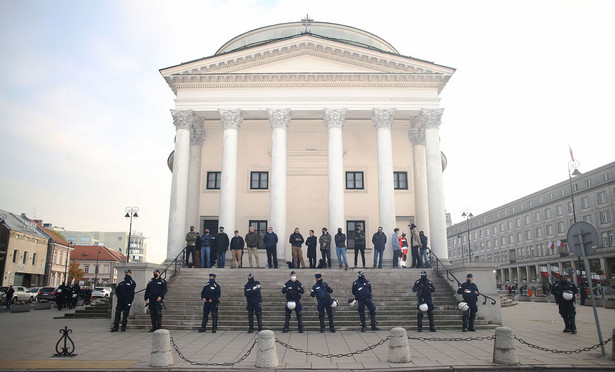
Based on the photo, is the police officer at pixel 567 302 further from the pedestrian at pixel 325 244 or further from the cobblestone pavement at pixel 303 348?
the pedestrian at pixel 325 244

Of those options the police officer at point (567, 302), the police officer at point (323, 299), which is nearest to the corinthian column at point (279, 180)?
the police officer at point (323, 299)

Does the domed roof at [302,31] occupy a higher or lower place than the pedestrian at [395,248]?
higher

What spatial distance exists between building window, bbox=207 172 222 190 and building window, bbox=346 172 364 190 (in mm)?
7880

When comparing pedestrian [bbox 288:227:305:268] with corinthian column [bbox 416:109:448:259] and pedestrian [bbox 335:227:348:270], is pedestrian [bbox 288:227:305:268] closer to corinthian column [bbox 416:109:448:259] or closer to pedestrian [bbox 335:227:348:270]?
pedestrian [bbox 335:227:348:270]

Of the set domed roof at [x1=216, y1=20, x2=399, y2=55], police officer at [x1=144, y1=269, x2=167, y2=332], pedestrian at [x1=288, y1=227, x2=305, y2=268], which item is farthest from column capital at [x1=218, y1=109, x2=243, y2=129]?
police officer at [x1=144, y1=269, x2=167, y2=332]

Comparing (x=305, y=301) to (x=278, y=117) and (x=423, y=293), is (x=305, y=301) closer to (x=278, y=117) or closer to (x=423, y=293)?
(x=423, y=293)

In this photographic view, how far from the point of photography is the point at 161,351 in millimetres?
8898

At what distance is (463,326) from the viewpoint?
13.9 meters

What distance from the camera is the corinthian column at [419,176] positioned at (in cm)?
2644

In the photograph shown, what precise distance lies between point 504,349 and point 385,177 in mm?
14716

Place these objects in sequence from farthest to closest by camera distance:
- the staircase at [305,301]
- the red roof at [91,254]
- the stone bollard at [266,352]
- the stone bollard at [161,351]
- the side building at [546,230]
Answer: the red roof at [91,254]
the side building at [546,230]
the staircase at [305,301]
the stone bollard at [161,351]
the stone bollard at [266,352]

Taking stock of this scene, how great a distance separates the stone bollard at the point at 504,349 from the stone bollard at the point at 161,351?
258 inches

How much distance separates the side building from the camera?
60.7m

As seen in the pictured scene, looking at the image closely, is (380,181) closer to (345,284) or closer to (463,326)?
(345,284)
